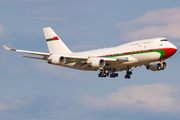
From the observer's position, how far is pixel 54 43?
7725 centimetres

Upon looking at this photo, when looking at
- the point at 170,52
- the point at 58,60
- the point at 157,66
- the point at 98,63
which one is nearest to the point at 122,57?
the point at 98,63

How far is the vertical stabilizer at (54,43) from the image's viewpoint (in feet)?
251

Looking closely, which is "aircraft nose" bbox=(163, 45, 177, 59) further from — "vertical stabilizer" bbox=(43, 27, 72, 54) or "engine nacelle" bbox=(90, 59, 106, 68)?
"vertical stabilizer" bbox=(43, 27, 72, 54)

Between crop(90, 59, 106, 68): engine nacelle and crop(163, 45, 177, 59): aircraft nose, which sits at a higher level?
crop(163, 45, 177, 59): aircraft nose

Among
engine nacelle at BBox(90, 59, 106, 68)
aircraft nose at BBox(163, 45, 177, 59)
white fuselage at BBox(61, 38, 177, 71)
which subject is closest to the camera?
aircraft nose at BBox(163, 45, 177, 59)

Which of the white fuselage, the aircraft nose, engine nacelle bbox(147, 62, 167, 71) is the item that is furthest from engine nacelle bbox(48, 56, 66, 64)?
the aircraft nose

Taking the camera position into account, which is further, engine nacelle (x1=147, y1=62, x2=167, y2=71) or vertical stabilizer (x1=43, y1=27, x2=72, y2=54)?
vertical stabilizer (x1=43, y1=27, x2=72, y2=54)

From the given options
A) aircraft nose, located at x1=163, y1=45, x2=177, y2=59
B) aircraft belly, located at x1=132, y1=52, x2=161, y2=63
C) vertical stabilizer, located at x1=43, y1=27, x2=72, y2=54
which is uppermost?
vertical stabilizer, located at x1=43, y1=27, x2=72, y2=54

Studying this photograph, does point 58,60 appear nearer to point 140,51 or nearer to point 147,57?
point 140,51

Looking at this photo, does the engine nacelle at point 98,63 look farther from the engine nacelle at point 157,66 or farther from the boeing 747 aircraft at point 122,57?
the engine nacelle at point 157,66

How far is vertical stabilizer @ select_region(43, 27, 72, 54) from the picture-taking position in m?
76.6

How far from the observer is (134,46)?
6225 centimetres

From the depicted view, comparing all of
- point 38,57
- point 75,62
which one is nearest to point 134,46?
point 75,62

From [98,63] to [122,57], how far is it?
457 centimetres
